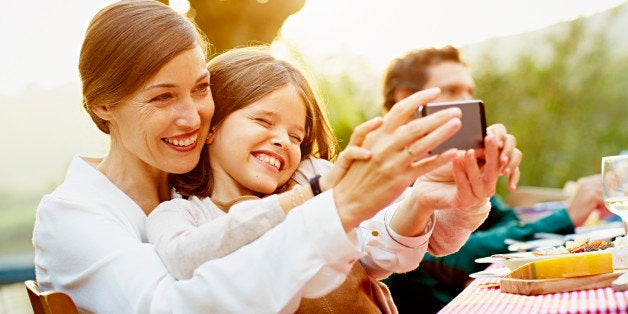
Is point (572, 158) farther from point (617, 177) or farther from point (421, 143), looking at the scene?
point (421, 143)

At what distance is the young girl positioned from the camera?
2094mm

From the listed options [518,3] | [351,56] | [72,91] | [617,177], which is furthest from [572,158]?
[617,177]

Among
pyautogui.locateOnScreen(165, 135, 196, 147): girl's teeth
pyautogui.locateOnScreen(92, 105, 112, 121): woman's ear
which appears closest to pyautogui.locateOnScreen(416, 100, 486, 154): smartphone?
A: pyautogui.locateOnScreen(165, 135, 196, 147): girl's teeth

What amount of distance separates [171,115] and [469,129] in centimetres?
80

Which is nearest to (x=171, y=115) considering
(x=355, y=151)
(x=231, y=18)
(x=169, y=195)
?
(x=169, y=195)

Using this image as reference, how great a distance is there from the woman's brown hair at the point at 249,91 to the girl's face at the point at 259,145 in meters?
0.02

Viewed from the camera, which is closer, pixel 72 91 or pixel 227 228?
pixel 227 228

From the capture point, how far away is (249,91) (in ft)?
7.36

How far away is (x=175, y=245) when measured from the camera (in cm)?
184

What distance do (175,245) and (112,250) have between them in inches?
6.8

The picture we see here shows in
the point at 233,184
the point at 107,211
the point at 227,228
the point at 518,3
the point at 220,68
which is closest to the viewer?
the point at 227,228

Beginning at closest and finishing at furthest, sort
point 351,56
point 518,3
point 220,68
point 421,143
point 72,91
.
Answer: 1. point 421,143
2. point 220,68
3. point 72,91
4. point 351,56
5. point 518,3

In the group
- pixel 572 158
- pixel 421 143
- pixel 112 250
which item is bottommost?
pixel 572 158

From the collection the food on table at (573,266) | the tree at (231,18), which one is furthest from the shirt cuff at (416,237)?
the tree at (231,18)
